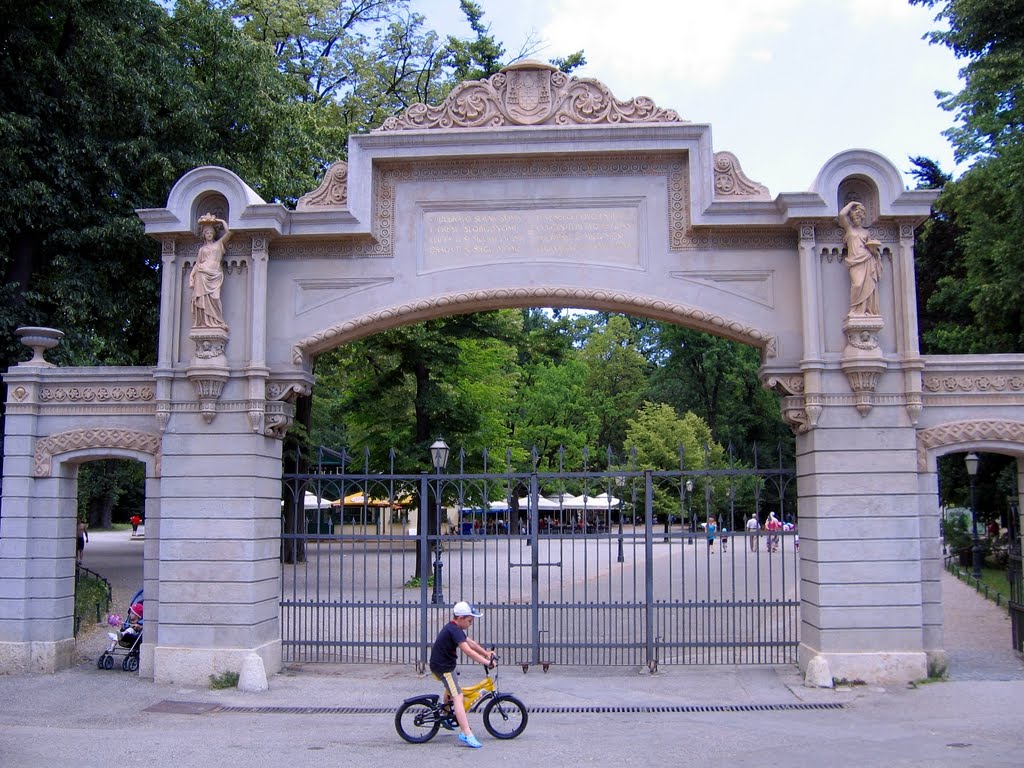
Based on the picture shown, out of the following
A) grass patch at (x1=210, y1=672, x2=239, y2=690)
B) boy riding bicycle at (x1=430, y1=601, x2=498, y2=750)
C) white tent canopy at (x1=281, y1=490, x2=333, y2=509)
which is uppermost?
white tent canopy at (x1=281, y1=490, x2=333, y2=509)

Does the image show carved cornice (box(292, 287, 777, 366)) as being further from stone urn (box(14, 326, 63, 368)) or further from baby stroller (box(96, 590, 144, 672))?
baby stroller (box(96, 590, 144, 672))

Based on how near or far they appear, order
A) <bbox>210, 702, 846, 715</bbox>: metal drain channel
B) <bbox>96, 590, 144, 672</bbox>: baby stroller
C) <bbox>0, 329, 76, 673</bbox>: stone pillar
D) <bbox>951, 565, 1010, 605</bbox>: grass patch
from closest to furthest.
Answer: <bbox>210, 702, 846, 715</bbox>: metal drain channel < <bbox>0, 329, 76, 673</bbox>: stone pillar < <bbox>96, 590, 144, 672</bbox>: baby stroller < <bbox>951, 565, 1010, 605</bbox>: grass patch

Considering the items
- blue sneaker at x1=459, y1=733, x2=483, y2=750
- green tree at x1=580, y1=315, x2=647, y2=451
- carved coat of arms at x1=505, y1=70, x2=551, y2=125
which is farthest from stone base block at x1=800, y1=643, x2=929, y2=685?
green tree at x1=580, y1=315, x2=647, y2=451

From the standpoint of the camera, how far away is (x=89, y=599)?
60.5 ft

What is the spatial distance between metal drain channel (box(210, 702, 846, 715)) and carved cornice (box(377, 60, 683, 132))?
7.77 metres

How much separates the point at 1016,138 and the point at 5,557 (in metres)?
21.6

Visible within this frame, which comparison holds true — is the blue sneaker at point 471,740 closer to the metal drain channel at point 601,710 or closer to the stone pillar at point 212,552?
the metal drain channel at point 601,710

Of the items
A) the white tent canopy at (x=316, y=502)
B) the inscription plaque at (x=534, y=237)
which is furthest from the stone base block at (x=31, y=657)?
the inscription plaque at (x=534, y=237)

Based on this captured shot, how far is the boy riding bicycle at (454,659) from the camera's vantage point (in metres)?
9.40

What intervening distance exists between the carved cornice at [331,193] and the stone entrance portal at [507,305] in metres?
0.03

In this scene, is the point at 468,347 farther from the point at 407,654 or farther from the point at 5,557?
the point at 5,557

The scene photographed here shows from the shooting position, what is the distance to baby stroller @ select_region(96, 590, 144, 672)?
13.7 m

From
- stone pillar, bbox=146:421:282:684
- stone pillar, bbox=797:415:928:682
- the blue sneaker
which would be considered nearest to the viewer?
the blue sneaker

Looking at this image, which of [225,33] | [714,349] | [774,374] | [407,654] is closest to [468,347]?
[225,33]
